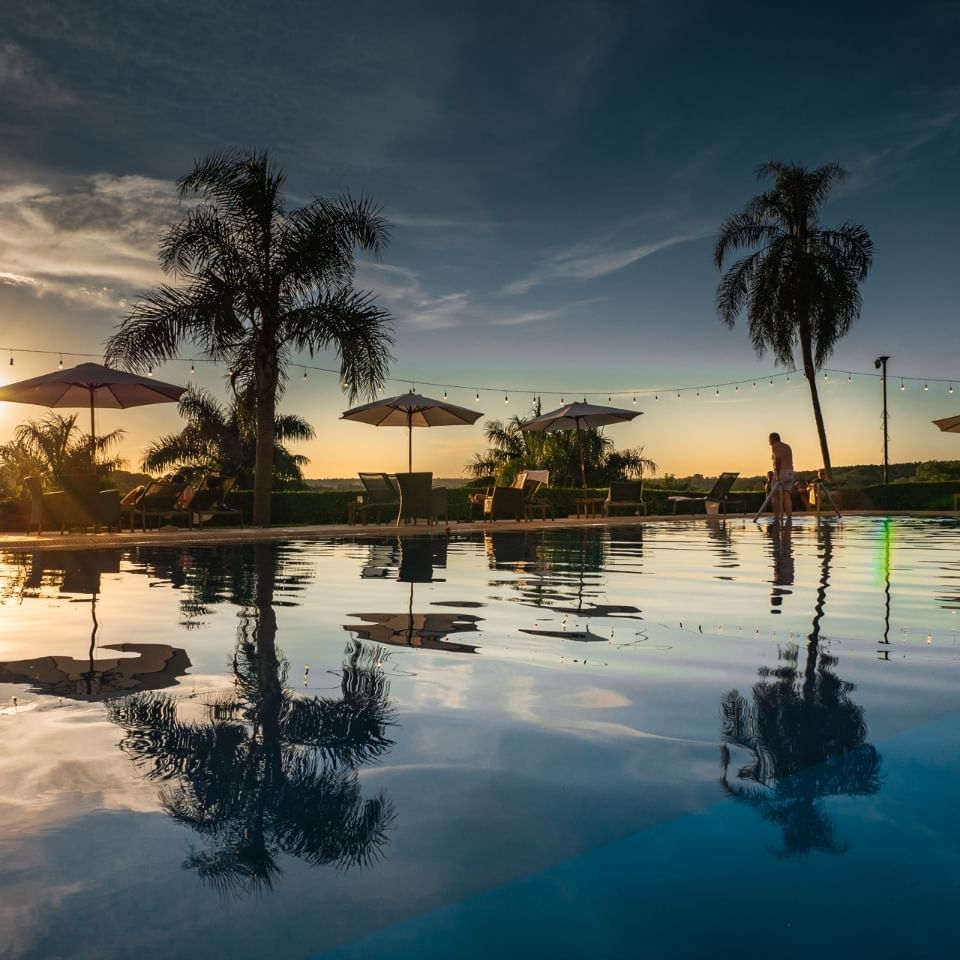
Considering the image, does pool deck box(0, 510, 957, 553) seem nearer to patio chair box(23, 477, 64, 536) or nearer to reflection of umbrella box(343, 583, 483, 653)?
patio chair box(23, 477, 64, 536)

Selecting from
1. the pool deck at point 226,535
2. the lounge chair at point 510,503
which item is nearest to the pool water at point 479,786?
the pool deck at point 226,535

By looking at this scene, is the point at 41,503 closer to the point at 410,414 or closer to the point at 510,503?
the point at 410,414

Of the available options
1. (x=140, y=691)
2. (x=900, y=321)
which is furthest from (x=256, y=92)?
(x=900, y=321)

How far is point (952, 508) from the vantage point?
29.3 m

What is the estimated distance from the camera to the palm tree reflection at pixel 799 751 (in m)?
2.14

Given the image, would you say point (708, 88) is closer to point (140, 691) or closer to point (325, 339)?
point (325, 339)

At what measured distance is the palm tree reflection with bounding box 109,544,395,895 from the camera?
197cm

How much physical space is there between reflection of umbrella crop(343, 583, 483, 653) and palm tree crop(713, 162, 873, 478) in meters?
24.2

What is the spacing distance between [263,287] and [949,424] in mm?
18186

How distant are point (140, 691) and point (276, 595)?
3.24 meters

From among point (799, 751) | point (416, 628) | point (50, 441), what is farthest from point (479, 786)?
point (50, 441)

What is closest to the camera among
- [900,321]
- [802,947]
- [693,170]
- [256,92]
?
[802,947]

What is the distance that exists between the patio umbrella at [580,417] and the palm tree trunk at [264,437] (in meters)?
7.81

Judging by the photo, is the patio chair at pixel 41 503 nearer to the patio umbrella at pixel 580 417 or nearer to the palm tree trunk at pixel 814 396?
the patio umbrella at pixel 580 417
